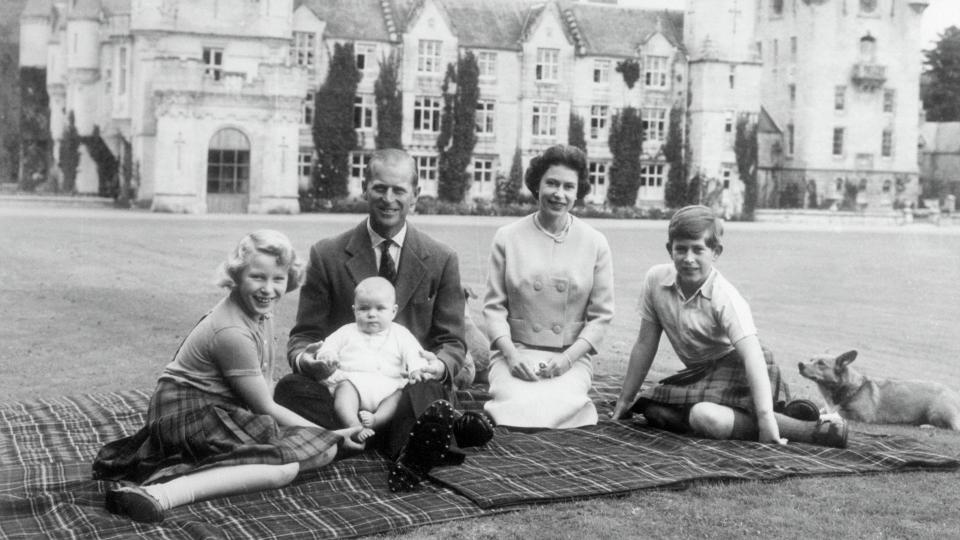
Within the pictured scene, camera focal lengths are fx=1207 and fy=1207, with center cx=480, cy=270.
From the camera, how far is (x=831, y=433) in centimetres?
741

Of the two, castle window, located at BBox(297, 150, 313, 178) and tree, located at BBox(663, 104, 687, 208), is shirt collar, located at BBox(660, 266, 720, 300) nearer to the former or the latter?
castle window, located at BBox(297, 150, 313, 178)

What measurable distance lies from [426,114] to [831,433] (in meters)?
48.5

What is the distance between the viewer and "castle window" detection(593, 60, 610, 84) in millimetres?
57906

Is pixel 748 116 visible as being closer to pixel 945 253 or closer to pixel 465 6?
pixel 465 6

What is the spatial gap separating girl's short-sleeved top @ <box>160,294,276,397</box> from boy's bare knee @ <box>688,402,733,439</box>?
108 inches

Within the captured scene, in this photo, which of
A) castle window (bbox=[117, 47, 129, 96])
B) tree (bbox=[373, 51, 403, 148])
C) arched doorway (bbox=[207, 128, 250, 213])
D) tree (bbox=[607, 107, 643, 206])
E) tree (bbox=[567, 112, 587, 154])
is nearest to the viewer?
arched doorway (bbox=[207, 128, 250, 213])

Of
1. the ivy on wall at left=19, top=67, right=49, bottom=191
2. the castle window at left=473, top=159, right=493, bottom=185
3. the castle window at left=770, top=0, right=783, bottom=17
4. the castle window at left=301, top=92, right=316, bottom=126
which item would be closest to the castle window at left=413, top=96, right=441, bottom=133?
the castle window at left=473, top=159, right=493, bottom=185

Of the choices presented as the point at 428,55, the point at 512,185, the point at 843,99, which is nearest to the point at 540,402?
the point at 428,55

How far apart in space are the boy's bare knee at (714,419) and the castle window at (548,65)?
165 feet

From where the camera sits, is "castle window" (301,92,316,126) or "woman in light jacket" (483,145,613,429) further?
"castle window" (301,92,316,126)

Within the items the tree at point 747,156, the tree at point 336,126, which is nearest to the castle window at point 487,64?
the tree at point 336,126

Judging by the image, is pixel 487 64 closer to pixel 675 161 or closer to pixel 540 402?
pixel 675 161

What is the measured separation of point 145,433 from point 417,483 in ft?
4.83

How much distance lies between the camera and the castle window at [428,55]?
5441 centimetres
